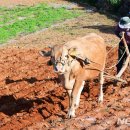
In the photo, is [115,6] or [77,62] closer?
[77,62]

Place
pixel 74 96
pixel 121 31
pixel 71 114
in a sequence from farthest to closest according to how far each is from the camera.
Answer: pixel 121 31 < pixel 71 114 < pixel 74 96

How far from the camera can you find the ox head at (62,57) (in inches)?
287

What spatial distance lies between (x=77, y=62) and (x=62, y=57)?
67cm

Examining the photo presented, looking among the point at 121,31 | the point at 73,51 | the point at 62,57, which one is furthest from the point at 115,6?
the point at 62,57

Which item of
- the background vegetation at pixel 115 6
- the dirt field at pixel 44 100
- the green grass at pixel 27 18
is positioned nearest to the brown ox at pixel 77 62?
the dirt field at pixel 44 100

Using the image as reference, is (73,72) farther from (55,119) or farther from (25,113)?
(25,113)

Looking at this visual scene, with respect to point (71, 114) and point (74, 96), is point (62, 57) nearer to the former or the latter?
point (74, 96)

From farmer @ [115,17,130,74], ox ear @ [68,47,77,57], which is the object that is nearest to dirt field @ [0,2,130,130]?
farmer @ [115,17,130,74]

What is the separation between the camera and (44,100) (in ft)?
32.7

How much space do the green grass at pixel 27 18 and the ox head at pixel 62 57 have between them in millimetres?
11665

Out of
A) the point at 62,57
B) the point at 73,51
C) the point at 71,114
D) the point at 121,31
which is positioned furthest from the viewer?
the point at 121,31

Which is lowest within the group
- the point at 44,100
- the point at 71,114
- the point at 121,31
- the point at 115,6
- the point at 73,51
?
the point at 115,6

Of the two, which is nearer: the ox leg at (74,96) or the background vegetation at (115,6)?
the ox leg at (74,96)

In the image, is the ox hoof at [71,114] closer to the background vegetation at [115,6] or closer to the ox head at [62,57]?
the ox head at [62,57]
